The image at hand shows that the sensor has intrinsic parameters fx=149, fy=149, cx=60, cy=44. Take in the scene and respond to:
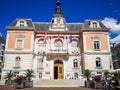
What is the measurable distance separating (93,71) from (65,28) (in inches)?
382

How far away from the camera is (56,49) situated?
27.8 metres

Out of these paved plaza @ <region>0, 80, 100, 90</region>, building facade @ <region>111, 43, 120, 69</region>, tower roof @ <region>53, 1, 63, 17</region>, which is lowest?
paved plaza @ <region>0, 80, 100, 90</region>

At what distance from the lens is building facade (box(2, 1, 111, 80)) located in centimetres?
2595

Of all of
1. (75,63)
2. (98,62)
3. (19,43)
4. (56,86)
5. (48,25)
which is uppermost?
(48,25)

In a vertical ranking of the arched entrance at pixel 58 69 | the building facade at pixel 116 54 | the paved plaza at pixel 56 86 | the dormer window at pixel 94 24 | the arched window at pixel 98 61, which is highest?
the dormer window at pixel 94 24

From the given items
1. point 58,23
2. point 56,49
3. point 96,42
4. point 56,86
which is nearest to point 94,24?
point 96,42

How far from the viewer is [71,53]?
2762 cm

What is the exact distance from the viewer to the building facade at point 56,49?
25953 millimetres

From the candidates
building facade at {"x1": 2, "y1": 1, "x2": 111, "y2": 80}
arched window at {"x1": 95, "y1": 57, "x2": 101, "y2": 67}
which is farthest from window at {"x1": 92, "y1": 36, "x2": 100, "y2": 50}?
arched window at {"x1": 95, "y1": 57, "x2": 101, "y2": 67}

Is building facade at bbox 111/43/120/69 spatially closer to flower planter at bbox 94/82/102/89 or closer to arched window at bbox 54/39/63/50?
arched window at bbox 54/39/63/50

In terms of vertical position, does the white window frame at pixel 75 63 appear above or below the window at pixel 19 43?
Result: below

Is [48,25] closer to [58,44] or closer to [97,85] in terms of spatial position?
[58,44]

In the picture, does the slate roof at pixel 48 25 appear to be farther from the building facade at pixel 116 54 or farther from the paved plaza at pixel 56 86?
the building facade at pixel 116 54

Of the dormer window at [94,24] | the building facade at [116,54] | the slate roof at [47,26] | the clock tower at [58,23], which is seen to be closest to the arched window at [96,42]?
the dormer window at [94,24]
